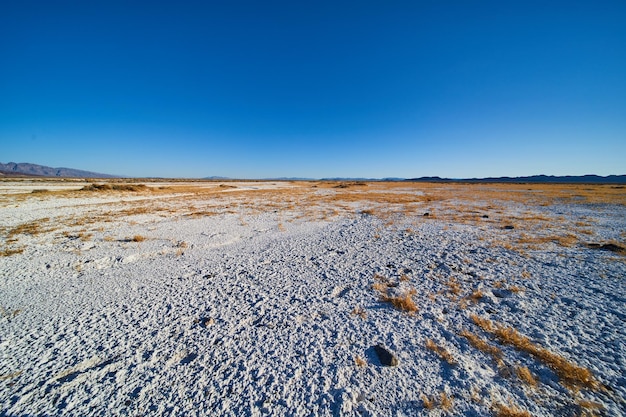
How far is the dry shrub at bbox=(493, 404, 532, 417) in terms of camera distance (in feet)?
10.1

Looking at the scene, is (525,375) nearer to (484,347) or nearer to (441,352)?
(484,347)

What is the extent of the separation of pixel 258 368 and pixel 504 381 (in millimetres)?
3842

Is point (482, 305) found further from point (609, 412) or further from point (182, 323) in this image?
point (182, 323)

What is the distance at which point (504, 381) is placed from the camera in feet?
11.8

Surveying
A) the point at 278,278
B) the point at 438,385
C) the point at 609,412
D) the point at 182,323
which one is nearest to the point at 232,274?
the point at 278,278

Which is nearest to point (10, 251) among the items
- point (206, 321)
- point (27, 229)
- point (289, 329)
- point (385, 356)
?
point (27, 229)

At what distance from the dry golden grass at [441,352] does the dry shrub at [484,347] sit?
618mm

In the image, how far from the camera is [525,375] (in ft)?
12.1

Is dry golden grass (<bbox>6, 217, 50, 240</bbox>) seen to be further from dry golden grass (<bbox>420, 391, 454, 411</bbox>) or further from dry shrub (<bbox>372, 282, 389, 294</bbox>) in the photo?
dry golden grass (<bbox>420, 391, 454, 411</bbox>)

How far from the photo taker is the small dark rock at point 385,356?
4.01 meters

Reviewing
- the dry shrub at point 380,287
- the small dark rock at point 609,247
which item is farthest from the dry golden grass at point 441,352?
the small dark rock at point 609,247

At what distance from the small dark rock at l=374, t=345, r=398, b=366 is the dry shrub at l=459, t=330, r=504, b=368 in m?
1.61

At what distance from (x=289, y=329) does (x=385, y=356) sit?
6.37ft

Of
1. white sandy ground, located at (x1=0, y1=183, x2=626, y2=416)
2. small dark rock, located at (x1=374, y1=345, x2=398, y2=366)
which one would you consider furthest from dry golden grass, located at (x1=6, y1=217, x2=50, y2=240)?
small dark rock, located at (x1=374, y1=345, x2=398, y2=366)
